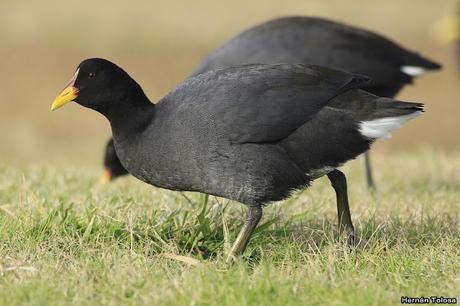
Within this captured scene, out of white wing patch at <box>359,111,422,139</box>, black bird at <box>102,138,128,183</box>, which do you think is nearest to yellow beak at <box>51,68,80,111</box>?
white wing patch at <box>359,111,422,139</box>

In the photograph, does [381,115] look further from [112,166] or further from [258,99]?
[112,166]

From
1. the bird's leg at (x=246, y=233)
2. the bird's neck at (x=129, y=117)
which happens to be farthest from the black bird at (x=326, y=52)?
the bird's leg at (x=246, y=233)

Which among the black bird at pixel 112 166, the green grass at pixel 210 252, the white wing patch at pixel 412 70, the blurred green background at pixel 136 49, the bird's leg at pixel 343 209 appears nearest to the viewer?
the green grass at pixel 210 252

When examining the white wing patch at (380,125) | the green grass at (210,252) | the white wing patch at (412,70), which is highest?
the white wing patch at (412,70)

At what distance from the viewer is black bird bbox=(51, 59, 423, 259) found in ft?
12.4

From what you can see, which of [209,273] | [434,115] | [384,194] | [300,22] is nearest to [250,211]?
[209,273]

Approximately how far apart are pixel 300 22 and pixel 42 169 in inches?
90.9

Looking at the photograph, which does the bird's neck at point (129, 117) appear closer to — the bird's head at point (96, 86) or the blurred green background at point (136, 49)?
the bird's head at point (96, 86)

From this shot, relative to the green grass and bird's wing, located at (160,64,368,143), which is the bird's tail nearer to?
bird's wing, located at (160,64,368,143)

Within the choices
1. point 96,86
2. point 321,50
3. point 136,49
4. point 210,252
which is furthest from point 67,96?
point 136,49

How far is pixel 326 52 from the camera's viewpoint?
19.1ft

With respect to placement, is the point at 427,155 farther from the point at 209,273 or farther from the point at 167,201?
the point at 209,273

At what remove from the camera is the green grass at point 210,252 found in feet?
10.3

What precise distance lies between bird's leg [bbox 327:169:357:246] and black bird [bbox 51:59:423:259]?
0.41 m
